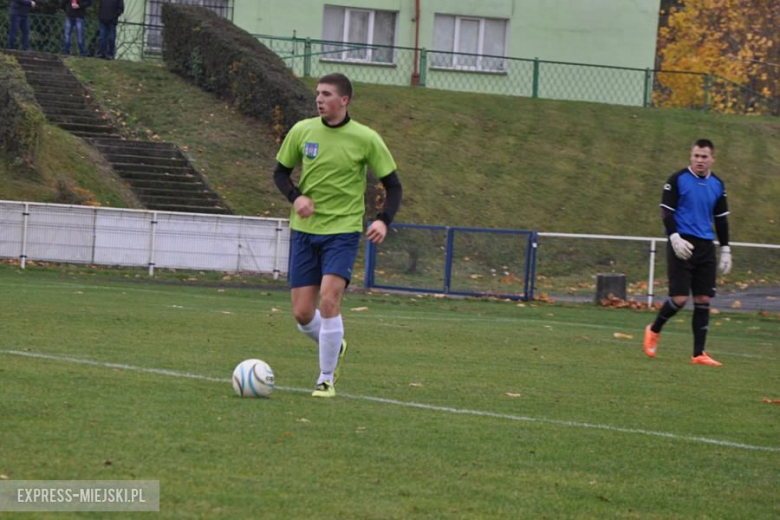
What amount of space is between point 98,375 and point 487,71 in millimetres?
35965

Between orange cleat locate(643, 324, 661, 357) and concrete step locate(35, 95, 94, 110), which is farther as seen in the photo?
concrete step locate(35, 95, 94, 110)

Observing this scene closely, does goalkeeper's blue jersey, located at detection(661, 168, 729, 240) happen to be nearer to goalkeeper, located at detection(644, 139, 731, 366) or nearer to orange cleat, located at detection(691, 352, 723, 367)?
goalkeeper, located at detection(644, 139, 731, 366)

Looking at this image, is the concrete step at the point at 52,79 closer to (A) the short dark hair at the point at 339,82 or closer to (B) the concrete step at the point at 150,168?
(B) the concrete step at the point at 150,168

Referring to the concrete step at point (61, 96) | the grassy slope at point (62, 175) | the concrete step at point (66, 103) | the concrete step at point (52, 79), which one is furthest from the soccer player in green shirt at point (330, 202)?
the concrete step at point (52, 79)

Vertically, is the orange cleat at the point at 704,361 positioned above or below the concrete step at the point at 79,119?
below

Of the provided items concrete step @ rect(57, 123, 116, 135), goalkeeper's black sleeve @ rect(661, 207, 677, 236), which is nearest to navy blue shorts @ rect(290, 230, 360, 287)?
goalkeeper's black sleeve @ rect(661, 207, 677, 236)

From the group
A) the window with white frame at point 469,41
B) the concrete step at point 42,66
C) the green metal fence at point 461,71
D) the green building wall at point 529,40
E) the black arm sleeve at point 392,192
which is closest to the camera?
the black arm sleeve at point 392,192

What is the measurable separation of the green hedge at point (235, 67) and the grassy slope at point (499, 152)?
476 mm

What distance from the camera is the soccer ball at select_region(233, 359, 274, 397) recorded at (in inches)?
325

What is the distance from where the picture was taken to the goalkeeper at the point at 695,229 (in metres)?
13.2

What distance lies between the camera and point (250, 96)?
32.7 m

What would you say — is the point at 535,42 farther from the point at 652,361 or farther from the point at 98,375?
the point at 98,375

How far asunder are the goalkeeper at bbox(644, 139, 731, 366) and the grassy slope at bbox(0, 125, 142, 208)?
15640mm

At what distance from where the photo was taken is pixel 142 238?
23703 mm
